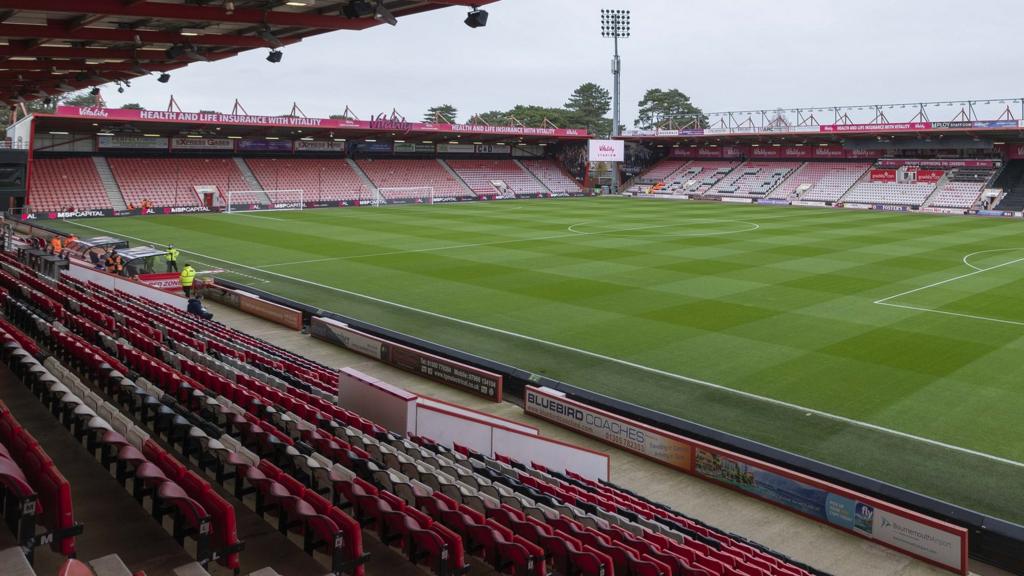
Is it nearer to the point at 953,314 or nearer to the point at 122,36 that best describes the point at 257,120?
the point at 122,36

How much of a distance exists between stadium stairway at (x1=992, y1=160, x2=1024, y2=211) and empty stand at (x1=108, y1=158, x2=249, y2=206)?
63.0 m

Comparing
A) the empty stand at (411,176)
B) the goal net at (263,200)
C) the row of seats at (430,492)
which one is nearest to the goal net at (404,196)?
Answer: the empty stand at (411,176)

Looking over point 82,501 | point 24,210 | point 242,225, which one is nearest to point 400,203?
point 242,225

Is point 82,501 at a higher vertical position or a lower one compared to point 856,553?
higher

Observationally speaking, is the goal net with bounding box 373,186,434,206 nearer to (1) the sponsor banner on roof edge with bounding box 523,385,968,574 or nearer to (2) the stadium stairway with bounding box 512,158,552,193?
(2) the stadium stairway with bounding box 512,158,552,193

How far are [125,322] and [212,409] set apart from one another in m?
7.12

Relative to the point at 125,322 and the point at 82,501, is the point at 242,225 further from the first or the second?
the point at 82,501

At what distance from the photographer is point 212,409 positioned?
9617mm

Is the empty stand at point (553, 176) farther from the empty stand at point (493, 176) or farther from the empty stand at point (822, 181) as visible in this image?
the empty stand at point (822, 181)

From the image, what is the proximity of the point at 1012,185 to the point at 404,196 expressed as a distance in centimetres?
5453

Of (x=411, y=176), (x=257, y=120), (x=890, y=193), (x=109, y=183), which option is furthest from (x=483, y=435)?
(x=890, y=193)

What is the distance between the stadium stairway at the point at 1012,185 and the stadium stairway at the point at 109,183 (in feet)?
231

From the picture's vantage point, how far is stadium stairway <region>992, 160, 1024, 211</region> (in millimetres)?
63481

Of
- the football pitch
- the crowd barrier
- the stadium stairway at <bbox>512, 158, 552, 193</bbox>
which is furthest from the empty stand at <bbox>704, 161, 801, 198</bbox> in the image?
the crowd barrier
